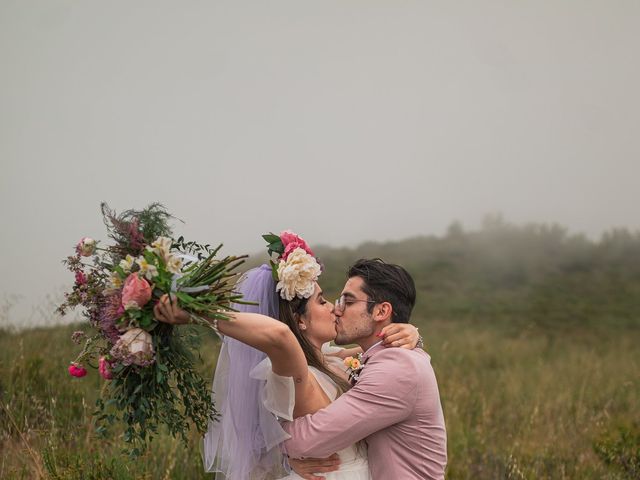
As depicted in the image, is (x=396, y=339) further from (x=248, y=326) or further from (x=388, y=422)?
(x=248, y=326)

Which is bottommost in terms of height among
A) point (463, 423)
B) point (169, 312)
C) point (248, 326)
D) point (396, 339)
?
point (463, 423)

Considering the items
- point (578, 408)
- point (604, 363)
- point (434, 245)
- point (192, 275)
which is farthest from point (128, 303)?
point (434, 245)

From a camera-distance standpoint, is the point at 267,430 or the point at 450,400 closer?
the point at 267,430

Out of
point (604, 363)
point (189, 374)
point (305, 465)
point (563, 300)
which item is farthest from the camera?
point (563, 300)

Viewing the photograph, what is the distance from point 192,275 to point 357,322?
4.26ft

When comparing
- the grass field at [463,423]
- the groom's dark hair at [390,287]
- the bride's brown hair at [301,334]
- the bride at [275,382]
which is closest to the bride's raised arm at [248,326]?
the bride at [275,382]

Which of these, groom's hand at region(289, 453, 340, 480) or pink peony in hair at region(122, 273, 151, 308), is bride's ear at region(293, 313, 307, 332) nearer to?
groom's hand at region(289, 453, 340, 480)

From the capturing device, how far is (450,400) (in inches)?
358

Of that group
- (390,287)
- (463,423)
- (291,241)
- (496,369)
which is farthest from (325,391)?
(496,369)

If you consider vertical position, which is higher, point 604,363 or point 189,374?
point 189,374

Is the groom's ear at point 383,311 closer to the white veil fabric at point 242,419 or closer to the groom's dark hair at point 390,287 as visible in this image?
the groom's dark hair at point 390,287

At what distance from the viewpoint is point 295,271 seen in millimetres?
4086

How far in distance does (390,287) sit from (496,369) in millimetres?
9544

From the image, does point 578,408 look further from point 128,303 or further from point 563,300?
point 563,300
